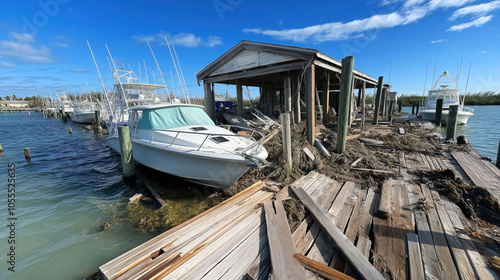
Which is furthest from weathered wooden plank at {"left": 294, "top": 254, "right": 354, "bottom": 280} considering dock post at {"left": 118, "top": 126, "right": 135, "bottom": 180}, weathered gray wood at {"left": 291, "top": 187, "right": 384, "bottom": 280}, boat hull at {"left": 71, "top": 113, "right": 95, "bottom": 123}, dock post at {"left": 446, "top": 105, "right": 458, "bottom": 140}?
boat hull at {"left": 71, "top": 113, "right": 95, "bottom": 123}

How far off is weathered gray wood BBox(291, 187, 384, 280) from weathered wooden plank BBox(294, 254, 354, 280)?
0.70 feet

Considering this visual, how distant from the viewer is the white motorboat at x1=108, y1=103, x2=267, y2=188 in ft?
14.3

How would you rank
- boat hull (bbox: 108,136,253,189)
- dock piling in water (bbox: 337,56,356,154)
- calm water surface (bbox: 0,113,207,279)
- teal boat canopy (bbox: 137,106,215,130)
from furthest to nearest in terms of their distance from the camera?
teal boat canopy (bbox: 137,106,215,130) → dock piling in water (bbox: 337,56,356,154) → boat hull (bbox: 108,136,253,189) → calm water surface (bbox: 0,113,207,279)

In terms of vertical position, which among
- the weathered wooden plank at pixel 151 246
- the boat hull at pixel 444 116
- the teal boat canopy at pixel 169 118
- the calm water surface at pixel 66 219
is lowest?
the calm water surface at pixel 66 219

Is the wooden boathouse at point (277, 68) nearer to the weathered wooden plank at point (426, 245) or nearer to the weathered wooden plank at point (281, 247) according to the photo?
the weathered wooden plank at point (426, 245)

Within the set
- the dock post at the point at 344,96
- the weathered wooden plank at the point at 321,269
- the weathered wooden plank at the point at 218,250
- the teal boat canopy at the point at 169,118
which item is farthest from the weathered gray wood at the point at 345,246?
the teal boat canopy at the point at 169,118

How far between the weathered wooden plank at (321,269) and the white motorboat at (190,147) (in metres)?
2.02

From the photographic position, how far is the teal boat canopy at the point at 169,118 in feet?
19.6

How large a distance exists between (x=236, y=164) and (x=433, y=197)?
12.0 feet

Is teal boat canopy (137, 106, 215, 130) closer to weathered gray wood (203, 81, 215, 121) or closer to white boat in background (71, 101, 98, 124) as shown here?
weathered gray wood (203, 81, 215, 121)

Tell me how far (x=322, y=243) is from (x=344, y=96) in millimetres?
4494

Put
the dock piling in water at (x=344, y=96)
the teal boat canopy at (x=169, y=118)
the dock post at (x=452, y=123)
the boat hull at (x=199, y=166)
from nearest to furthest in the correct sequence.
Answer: the boat hull at (x=199, y=166) → the dock piling in water at (x=344, y=96) → the teal boat canopy at (x=169, y=118) → the dock post at (x=452, y=123)

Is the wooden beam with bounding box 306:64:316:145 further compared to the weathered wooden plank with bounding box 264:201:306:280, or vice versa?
the wooden beam with bounding box 306:64:316:145

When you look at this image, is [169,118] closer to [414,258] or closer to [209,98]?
[209,98]
